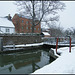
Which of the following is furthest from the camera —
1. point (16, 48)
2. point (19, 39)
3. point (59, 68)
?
point (19, 39)

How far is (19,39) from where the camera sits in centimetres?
1622

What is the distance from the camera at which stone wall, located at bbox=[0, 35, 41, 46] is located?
47.8 feet

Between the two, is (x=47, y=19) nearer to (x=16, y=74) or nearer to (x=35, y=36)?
(x=35, y=36)

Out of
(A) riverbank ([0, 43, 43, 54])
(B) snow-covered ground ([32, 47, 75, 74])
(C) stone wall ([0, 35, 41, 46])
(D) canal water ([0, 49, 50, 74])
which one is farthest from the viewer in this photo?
(C) stone wall ([0, 35, 41, 46])

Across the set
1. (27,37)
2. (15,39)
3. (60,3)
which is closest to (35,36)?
(27,37)

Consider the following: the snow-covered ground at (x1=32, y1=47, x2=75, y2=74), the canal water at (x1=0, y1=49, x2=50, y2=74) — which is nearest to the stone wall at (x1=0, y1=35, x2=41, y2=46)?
the canal water at (x1=0, y1=49, x2=50, y2=74)

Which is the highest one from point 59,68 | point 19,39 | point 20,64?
point 59,68

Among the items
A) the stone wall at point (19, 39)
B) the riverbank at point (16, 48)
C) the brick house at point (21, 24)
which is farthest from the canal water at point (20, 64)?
the brick house at point (21, 24)

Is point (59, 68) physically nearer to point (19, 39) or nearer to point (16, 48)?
point (16, 48)

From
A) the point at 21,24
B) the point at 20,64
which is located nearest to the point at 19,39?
the point at 20,64

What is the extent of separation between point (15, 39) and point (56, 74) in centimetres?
1354

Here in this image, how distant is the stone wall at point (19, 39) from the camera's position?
574 inches

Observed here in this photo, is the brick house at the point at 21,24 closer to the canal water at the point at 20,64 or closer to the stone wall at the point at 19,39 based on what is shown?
the stone wall at the point at 19,39

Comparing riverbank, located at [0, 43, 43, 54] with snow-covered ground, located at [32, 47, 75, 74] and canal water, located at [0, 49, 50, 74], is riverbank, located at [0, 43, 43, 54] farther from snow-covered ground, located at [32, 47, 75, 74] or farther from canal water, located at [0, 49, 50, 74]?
A: snow-covered ground, located at [32, 47, 75, 74]
